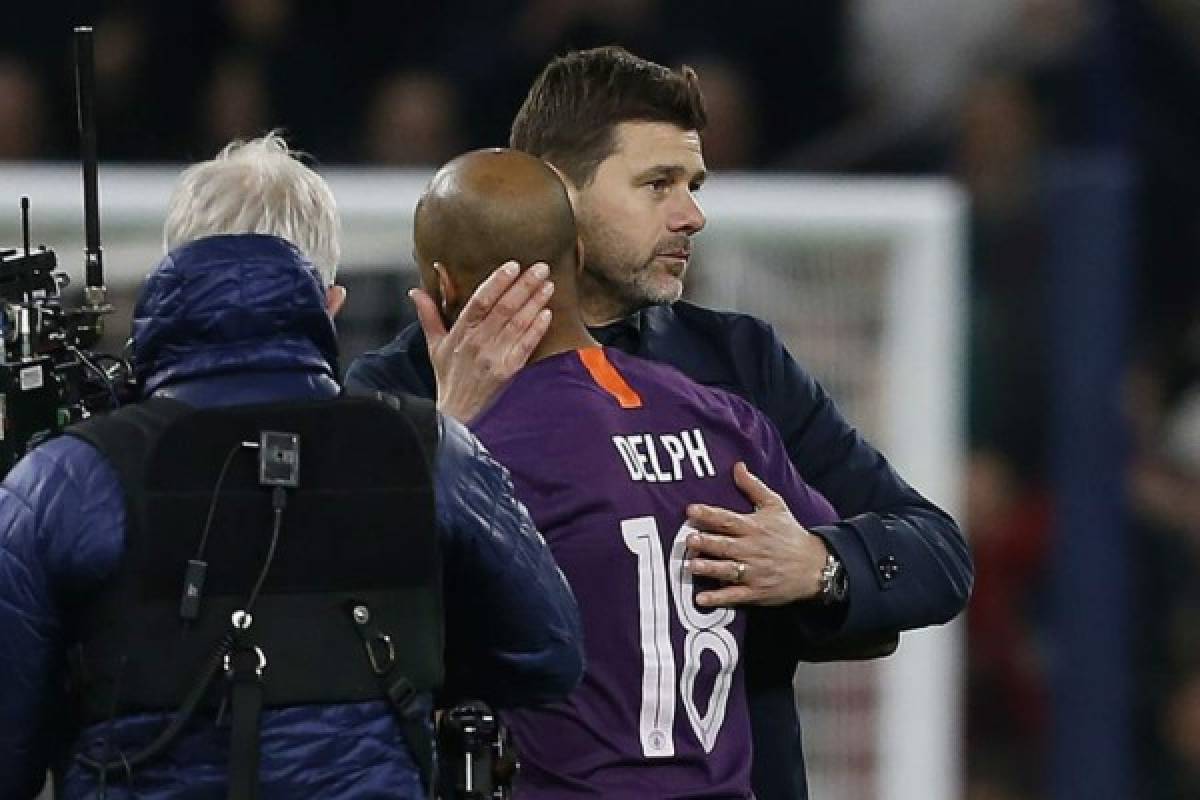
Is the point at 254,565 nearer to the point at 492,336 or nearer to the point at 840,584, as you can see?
the point at 492,336

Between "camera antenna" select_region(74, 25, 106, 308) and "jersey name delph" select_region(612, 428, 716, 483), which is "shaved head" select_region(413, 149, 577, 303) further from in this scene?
"camera antenna" select_region(74, 25, 106, 308)

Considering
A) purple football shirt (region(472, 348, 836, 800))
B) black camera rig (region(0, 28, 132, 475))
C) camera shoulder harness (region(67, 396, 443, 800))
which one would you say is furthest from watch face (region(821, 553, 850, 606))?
black camera rig (region(0, 28, 132, 475))

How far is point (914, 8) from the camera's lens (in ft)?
25.2

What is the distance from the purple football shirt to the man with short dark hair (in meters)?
0.14

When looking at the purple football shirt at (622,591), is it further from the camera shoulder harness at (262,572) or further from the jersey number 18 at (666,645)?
the camera shoulder harness at (262,572)

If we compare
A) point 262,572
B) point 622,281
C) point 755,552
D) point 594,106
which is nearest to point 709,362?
point 622,281

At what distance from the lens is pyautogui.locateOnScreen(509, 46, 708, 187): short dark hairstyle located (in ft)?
11.1

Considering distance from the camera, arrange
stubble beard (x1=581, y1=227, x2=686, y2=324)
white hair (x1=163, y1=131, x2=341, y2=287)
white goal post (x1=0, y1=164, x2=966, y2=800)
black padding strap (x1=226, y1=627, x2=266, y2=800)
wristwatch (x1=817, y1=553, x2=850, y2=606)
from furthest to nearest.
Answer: white goal post (x1=0, y1=164, x2=966, y2=800) < stubble beard (x1=581, y1=227, x2=686, y2=324) < wristwatch (x1=817, y1=553, x2=850, y2=606) < white hair (x1=163, y1=131, x2=341, y2=287) < black padding strap (x1=226, y1=627, x2=266, y2=800)

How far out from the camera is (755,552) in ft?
10.1

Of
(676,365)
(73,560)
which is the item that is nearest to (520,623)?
(73,560)

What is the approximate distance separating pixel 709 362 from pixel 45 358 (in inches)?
31.4

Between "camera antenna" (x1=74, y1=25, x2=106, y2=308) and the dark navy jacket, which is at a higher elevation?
"camera antenna" (x1=74, y1=25, x2=106, y2=308)

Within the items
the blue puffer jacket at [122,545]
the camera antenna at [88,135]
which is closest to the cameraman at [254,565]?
the blue puffer jacket at [122,545]

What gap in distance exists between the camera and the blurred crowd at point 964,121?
6.78m
